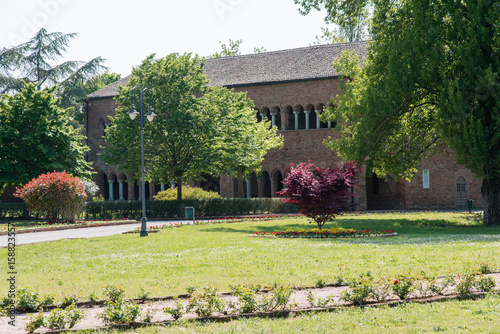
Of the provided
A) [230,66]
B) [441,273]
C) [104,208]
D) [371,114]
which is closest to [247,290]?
[441,273]

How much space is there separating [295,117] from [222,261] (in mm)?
31988

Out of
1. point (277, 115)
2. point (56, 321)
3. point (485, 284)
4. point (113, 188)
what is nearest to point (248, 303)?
point (56, 321)

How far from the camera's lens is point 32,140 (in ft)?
116

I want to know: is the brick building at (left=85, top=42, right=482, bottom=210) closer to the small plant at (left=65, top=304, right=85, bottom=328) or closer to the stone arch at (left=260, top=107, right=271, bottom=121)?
the stone arch at (left=260, top=107, right=271, bottom=121)

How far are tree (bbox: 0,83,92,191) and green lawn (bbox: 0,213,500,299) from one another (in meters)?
18.8

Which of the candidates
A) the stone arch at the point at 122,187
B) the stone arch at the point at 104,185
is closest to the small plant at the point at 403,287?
the stone arch at the point at 122,187

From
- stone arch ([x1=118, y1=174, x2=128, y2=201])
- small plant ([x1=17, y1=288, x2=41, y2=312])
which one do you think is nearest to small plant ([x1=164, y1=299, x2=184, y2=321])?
small plant ([x1=17, y1=288, x2=41, y2=312])

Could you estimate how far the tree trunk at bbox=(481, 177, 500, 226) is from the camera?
24.2 meters

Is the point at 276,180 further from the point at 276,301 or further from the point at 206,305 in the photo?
the point at 206,305

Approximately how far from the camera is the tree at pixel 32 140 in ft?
117

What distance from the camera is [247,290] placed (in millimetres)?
7445

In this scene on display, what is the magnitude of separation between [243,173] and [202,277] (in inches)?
1287

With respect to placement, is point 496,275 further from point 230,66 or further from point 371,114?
point 230,66

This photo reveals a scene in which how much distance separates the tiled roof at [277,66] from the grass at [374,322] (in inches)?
1405
